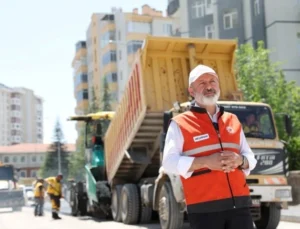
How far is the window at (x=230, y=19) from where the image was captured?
41.3 metres

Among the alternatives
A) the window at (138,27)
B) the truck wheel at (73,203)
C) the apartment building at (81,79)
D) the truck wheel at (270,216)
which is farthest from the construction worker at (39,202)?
the apartment building at (81,79)

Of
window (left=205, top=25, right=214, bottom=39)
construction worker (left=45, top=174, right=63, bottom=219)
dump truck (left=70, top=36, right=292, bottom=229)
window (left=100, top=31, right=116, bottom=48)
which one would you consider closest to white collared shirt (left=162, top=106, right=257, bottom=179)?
dump truck (left=70, top=36, right=292, bottom=229)

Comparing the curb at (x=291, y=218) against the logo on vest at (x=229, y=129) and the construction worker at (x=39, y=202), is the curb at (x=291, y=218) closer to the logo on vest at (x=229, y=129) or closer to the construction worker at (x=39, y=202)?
the logo on vest at (x=229, y=129)

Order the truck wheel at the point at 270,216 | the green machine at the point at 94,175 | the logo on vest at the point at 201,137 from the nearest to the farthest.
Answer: the logo on vest at the point at 201,137, the truck wheel at the point at 270,216, the green machine at the point at 94,175

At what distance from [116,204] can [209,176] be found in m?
11.8

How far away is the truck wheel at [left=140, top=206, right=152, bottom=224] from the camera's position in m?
14.0

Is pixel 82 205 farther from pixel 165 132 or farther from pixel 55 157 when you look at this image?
pixel 55 157

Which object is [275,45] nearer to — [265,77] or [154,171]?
[265,77]

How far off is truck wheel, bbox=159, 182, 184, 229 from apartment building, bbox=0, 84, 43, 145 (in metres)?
143

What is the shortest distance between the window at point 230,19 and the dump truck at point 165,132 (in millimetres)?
27352

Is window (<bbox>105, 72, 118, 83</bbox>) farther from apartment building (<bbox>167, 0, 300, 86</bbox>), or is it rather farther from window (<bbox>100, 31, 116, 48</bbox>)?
apartment building (<bbox>167, 0, 300, 86</bbox>)

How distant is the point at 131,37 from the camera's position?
68.3 m

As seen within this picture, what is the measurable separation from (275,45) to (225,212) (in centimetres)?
3494

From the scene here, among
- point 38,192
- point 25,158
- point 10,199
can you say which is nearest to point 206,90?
point 38,192
